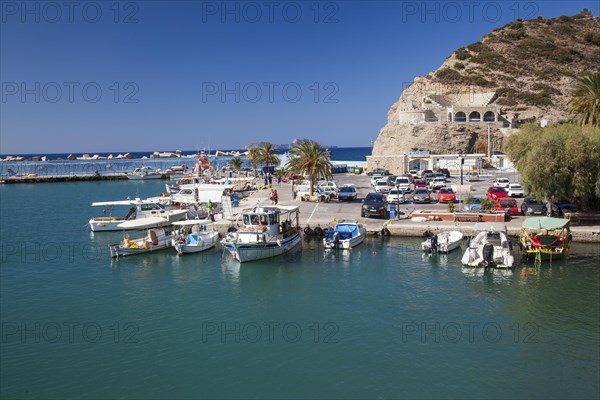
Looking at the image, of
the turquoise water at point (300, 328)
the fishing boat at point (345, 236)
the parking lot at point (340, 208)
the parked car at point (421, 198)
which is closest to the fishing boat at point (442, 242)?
the turquoise water at point (300, 328)

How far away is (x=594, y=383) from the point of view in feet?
51.5

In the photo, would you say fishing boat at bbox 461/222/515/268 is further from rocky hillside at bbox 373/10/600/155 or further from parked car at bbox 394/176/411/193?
rocky hillside at bbox 373/10/600/155

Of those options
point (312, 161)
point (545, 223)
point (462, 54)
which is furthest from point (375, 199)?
point (462, 54)

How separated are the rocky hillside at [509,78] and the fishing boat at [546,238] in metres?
61.4

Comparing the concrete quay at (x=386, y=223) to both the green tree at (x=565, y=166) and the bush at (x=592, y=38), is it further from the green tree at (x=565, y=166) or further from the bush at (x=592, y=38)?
the bush at (x=592, y=38)

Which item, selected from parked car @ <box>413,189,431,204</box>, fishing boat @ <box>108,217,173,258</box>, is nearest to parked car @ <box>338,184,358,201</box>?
parked car @ <box>413,189,431,204</box>

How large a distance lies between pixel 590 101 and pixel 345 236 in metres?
24.5

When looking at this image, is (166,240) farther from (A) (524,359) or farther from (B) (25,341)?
(A) (524,359)

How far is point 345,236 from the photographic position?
115 ft

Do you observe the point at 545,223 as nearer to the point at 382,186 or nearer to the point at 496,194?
the point at 496,194

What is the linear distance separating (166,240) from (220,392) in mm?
21901

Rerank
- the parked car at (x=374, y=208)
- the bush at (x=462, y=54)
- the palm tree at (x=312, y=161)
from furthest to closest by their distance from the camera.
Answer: the bush at (x=462, y=54), the palm tree at (x=312, y=161), the parked car at (x=374, y=208)

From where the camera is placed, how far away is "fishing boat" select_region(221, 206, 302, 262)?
31.3 metres

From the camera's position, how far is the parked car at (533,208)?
37938mm
